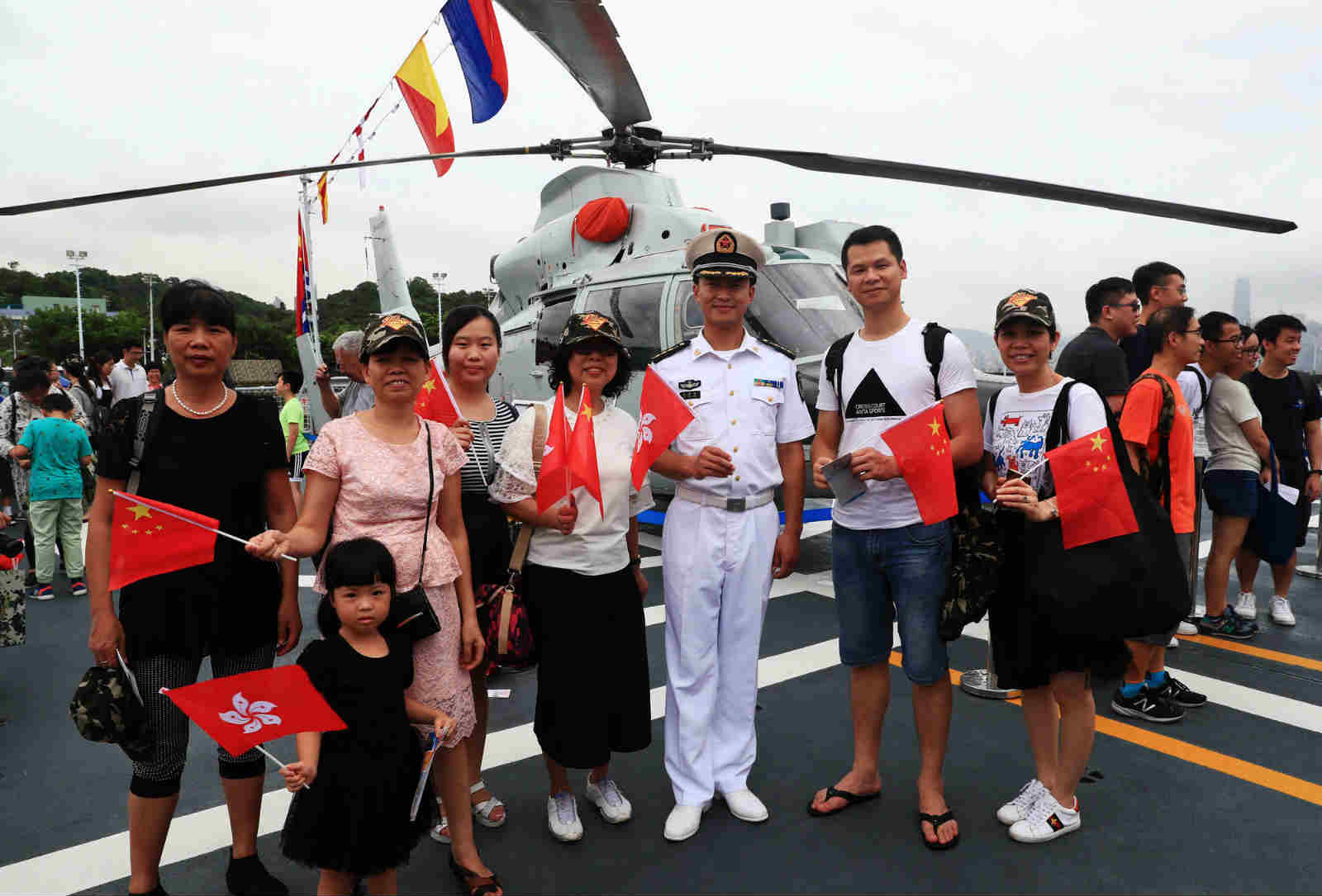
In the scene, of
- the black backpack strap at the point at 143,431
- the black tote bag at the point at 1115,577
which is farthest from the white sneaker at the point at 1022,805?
the black backpack strap at the point at 143,431

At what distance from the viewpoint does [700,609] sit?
308 cm

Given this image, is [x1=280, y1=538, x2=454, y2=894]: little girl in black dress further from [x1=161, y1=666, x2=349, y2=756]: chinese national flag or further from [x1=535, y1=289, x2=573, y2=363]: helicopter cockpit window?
[x1=535, y1=289, x2=573, y2=363]: helicopter cockpit window

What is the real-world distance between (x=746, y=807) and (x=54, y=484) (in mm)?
6000

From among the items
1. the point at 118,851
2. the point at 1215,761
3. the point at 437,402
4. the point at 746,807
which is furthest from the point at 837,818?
the point at 118,851

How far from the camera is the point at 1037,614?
9.11ft

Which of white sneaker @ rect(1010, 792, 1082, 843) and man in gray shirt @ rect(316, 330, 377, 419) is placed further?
man in gray shirt @ rect(316, 330, 377, 419)

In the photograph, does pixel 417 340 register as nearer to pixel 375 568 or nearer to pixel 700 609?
pixel 375 568

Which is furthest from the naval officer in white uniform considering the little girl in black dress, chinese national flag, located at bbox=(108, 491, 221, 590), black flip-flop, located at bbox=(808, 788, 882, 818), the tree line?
the tree line

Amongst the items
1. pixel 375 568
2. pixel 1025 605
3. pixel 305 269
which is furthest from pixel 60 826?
pixel 305 269

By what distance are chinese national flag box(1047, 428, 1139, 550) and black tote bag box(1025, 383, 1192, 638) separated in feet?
0.18

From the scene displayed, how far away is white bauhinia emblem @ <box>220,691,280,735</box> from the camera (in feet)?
6.70

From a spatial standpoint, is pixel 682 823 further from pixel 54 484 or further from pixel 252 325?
pixel 252 325

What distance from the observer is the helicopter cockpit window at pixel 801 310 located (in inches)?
250

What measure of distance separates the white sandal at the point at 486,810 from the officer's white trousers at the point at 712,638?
665mm
